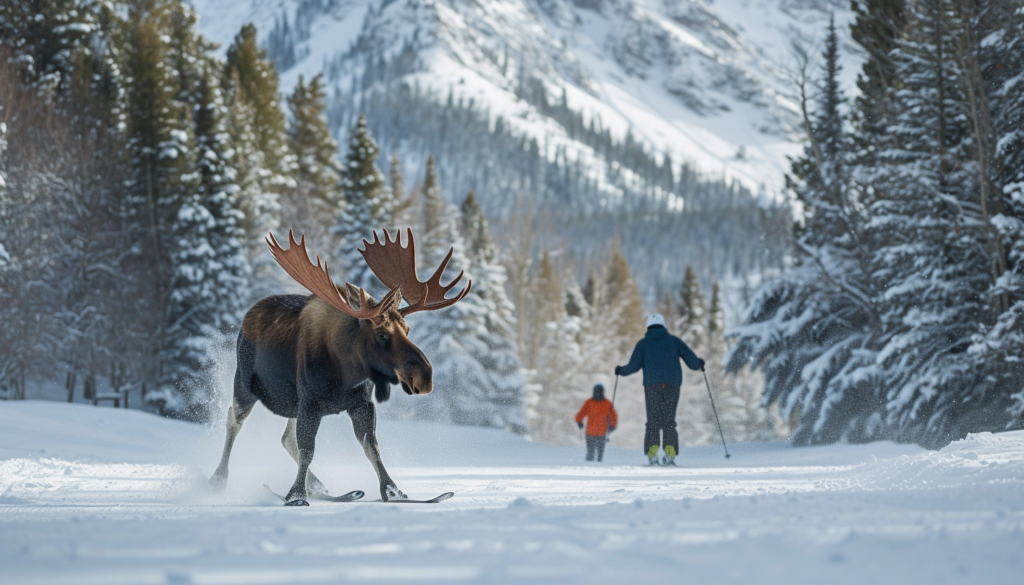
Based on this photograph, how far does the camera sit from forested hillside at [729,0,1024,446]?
51.4 feet

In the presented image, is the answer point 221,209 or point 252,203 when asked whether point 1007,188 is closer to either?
point 221,209

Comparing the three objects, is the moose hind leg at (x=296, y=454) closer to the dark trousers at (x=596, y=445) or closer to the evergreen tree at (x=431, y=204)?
the dark trousers at (x=596, y=445)

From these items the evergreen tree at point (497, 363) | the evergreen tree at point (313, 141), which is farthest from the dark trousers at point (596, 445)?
the evergreen tree at point (313, 141)

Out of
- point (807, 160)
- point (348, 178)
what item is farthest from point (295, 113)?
point (807, 160)

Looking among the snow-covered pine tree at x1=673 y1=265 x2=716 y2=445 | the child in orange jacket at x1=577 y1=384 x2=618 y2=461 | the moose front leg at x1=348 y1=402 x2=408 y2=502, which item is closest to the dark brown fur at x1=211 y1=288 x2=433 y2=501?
the moose front leg at x1=348 y1=402 x2=408 y2=502

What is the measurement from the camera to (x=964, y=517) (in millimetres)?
4047

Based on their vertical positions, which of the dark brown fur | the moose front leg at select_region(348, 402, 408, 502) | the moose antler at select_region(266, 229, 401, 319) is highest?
the moose antler at select_region(266, 229, 401, 319)

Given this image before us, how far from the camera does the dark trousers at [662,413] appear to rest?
41.3 feet

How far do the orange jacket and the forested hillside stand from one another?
428 centimetres

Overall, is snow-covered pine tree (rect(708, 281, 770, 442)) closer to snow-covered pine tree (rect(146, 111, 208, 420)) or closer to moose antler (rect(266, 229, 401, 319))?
snow-covered pine tree (rect(146, 111, 208, 420))

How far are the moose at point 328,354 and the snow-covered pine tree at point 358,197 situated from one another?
29.9 metres

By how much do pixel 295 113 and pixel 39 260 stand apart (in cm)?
1915

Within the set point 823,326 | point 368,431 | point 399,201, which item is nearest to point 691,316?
point 399,201

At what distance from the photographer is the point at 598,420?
687 inches
